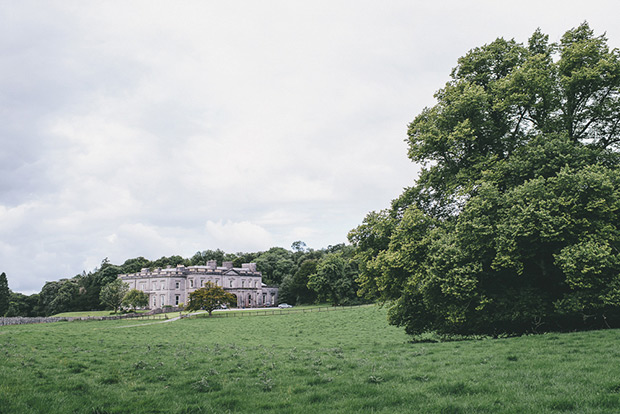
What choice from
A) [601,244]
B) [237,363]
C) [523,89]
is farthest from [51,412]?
[523,89]

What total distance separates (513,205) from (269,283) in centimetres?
11499

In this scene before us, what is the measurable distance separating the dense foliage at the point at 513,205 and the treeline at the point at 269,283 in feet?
177

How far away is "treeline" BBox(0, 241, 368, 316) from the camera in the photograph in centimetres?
8081

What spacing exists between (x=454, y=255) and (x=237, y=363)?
9.31 m

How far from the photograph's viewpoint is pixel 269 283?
125 metres

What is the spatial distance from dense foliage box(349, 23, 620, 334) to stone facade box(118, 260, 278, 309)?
83504 millimetres

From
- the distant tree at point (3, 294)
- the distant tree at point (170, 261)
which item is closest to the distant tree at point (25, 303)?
the distant tree at point (3, 294)

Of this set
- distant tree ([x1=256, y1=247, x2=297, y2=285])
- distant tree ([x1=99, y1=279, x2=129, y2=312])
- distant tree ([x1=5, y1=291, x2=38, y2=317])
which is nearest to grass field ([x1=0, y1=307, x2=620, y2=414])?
distant tree ([x1=99, y1=279, x2=129, y2=312])

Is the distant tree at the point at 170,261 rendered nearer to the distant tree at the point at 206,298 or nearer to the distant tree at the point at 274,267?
the distant tree at the point at 274,267

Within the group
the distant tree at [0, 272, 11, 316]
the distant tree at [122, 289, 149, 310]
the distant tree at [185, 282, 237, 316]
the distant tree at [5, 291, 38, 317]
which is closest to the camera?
the distant tree at [185, 282, 237, 316]

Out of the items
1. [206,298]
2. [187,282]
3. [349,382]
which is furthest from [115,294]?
[349,382]

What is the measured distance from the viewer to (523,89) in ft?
56.1

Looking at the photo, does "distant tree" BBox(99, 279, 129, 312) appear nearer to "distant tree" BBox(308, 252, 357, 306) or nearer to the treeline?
the treeline

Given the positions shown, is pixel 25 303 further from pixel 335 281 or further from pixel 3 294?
pixel 335 281
